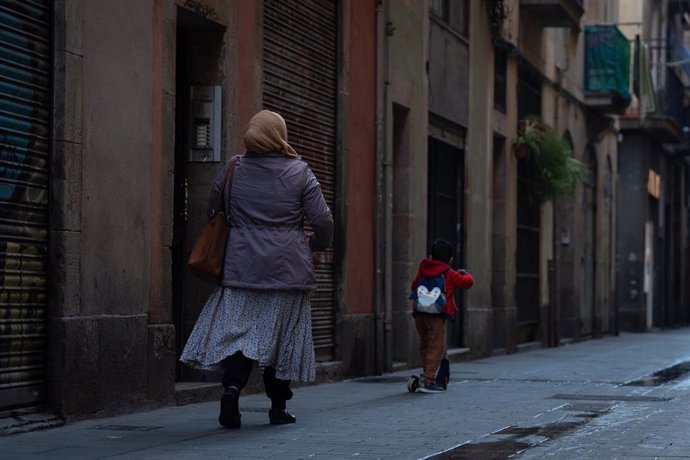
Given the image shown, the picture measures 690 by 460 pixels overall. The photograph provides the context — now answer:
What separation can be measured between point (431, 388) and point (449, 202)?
7.85 metres

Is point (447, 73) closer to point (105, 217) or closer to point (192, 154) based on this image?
point (192, 154)

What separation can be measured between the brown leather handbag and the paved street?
0.91m

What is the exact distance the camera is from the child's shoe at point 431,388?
506 inches

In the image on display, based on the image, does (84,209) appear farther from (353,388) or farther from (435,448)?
(353,388)

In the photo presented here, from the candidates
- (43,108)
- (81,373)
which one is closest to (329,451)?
(81,373)

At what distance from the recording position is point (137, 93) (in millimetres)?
10281

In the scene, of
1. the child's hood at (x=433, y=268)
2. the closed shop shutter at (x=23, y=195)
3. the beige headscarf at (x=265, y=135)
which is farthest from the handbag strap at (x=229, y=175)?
the child's hood at (x=433, y=268)

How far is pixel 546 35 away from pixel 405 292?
1011cm

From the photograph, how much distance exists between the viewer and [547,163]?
2467 centimetres

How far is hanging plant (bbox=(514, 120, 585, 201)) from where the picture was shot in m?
24.3

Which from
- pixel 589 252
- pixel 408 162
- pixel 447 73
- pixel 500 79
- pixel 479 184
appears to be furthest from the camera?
pixel 589 252

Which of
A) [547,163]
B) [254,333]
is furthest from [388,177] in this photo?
[547,163]

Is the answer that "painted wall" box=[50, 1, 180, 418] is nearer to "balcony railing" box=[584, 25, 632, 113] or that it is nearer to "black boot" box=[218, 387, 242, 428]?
"black boot" box=[218, 387, 242, 428]

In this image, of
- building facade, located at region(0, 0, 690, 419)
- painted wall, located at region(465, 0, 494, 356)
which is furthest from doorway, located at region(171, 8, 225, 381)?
painted wall, located at region(465, 0, 494, 356)
